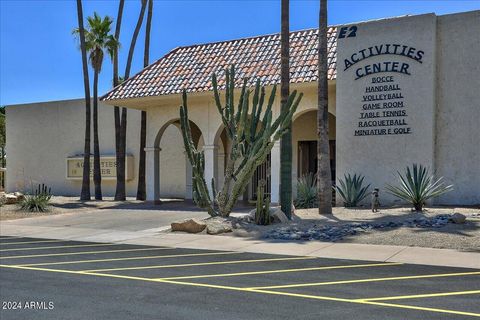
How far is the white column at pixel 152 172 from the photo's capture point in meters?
25.7

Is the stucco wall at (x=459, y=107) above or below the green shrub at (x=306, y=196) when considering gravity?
above

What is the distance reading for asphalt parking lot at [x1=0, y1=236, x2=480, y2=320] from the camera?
23.3 feet

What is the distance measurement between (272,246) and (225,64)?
12.4 metres

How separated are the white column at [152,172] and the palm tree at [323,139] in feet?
32.0

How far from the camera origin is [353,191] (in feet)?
65.4

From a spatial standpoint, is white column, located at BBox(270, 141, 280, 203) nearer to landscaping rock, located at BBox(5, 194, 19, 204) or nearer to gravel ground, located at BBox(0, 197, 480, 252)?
gravel ground, located at BBox(0, 197, 480, 252)

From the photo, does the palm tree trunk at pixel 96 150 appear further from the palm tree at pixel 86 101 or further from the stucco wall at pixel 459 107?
the stucco wall at pixel 459 107

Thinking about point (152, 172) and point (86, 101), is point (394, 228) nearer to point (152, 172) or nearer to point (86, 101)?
point (152, 172)

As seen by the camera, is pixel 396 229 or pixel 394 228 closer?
pixel 396 229

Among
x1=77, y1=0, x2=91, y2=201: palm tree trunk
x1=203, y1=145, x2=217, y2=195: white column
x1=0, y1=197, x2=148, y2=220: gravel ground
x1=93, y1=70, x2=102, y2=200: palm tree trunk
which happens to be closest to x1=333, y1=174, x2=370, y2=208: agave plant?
x1=203, y1=145, x2=217, y2=195: white column

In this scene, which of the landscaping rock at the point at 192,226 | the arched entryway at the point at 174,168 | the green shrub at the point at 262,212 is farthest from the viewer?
the arched entryway at the point at 174,168

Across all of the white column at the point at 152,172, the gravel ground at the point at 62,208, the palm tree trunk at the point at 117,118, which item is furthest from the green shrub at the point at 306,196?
the palm tree trunk at the point at 117,118

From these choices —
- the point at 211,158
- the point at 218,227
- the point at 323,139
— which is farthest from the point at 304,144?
the point at 218,227

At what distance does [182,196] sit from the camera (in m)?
30.2
